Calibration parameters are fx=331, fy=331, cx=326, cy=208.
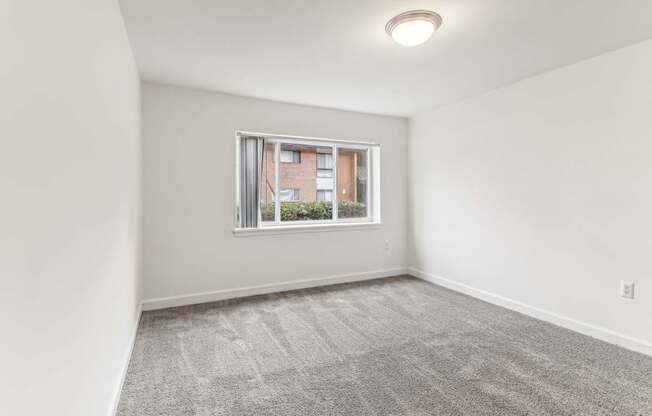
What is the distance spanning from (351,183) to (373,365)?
9.41ft

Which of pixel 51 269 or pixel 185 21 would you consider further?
pixel 185 21

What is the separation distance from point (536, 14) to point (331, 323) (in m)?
2.81

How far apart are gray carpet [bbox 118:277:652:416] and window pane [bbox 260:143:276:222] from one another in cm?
119

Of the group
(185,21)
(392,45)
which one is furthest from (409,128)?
(185,21)

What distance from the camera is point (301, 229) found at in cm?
416

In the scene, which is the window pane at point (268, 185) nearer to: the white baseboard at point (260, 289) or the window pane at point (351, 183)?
the white baseboard at point (260, 289)

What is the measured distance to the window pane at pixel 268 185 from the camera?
13.5ft

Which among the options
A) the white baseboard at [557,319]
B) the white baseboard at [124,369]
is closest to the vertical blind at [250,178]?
the white baseboard at [124,369]

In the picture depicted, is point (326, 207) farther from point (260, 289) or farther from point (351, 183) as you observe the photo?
point (260, 289)

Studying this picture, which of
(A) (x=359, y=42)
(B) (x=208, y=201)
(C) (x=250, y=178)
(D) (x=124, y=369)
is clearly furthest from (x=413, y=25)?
(D) (x=124, y=369)

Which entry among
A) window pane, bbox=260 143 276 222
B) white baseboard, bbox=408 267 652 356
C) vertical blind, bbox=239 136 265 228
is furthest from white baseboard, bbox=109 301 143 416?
white baseboard, bbox=408 267 652 356

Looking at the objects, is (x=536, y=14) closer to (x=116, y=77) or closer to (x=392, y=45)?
(x=392, y=45)

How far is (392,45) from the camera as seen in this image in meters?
2.54

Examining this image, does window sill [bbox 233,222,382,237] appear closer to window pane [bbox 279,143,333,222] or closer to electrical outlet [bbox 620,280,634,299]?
window pane [bbox 279,143,333,222]
